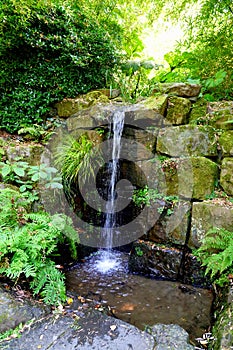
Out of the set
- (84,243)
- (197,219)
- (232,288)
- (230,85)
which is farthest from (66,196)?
(230,85)

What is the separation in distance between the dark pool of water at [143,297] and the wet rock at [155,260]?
0.48ft

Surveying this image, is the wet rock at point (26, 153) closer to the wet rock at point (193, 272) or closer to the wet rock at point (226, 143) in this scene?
the wet rock at point (193, 272)

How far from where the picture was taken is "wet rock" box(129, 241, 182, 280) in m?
3.36

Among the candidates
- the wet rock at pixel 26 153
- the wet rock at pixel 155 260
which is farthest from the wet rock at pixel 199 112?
the wet rock at pixel 26 153

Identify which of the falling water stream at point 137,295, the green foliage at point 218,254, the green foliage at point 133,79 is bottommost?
the falling water stream at point 137,295

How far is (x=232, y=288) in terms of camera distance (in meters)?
2.46

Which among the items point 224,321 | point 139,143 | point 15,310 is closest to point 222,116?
point 139,143

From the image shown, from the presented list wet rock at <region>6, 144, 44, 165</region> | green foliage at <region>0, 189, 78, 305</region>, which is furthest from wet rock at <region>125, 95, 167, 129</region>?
green foliage at <region>0, 189, 78, 305</region>

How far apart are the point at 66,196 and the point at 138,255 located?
152 cm

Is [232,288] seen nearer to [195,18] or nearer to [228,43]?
[228,43]

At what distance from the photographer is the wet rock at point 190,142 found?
12.1ft

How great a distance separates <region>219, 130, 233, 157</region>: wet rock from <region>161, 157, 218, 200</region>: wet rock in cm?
26

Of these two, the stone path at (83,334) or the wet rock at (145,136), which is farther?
the wet rock at (145,136)

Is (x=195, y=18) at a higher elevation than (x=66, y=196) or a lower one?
higher
